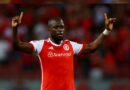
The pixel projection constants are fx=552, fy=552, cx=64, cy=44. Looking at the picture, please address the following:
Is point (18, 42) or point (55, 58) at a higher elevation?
point (18, 42)

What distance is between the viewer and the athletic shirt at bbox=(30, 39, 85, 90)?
6.97m

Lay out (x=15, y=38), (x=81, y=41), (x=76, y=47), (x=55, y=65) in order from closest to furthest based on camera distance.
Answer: (x=15, y=38) < (x=55, y=65) < (x=76, y=47) < (x=81, y=41)

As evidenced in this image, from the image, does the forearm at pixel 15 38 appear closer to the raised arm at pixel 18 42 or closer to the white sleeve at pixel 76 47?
the raised arm at pixel 18 42

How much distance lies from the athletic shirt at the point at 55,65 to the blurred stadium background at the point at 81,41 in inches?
152

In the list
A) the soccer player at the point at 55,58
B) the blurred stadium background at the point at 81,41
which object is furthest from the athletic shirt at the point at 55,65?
the blurred stadium background at the point at 81,41

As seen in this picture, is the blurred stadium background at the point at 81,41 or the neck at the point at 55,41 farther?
the blurred stadium background at the point at 81,41

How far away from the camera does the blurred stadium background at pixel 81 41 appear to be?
11156 millimetres

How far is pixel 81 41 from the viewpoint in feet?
38.2

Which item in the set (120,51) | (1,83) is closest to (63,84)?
(1,83)

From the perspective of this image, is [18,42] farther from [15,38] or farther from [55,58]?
[55,58]

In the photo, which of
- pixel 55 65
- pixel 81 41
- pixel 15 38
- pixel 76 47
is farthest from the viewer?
pixel 81 41

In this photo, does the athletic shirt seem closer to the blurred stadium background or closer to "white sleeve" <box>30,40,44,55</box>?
"white sleeve" <box>30,40,44,55</box>

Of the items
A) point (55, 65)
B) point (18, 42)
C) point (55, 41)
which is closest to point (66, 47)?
point (55, 41)

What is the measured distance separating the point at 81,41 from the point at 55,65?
185 inches
